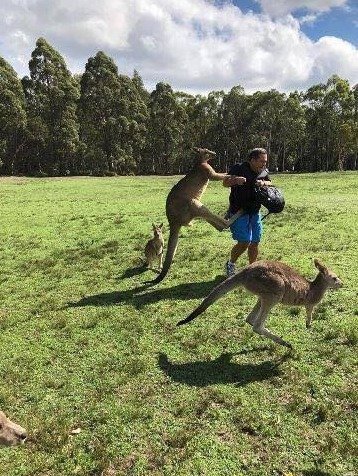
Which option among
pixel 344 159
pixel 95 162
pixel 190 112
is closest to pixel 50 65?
pixel 95 162

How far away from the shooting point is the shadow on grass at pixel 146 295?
7941 millimetres

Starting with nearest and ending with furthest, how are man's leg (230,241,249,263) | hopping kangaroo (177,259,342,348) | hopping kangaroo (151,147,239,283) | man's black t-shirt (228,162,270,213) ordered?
hopping kangaroo (177,259,342,348) → hopping kangaroo (151,147,239,283) → man's black t-shirt (228,162,270,213) → man's leg (230,241,249,263)

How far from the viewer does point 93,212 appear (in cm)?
1748

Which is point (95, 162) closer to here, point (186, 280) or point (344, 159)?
point (344, 159)

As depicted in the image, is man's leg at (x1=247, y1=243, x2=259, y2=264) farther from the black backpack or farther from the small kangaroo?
the small kangaroo

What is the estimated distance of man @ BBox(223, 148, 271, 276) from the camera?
25.6ft

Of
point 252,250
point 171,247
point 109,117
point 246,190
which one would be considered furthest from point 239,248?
point 109,117

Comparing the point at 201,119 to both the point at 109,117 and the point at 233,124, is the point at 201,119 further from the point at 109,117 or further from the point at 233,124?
the point at 109,117

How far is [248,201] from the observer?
801 centimetres

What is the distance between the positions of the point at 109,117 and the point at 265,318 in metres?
43.3

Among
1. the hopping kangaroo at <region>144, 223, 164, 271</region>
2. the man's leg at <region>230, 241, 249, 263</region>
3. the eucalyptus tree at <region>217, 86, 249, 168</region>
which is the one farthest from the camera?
the eucalyptus tree at <region>217, 86, 249, 168</region>

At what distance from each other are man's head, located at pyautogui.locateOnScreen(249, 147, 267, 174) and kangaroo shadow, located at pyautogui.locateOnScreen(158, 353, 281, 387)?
10.7ft

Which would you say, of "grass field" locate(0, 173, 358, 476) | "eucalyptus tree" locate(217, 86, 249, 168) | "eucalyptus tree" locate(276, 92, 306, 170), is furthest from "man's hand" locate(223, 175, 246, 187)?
"eucalyptus tree" locate(217, 86, 249, 168)

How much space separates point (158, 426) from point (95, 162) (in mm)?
47977
